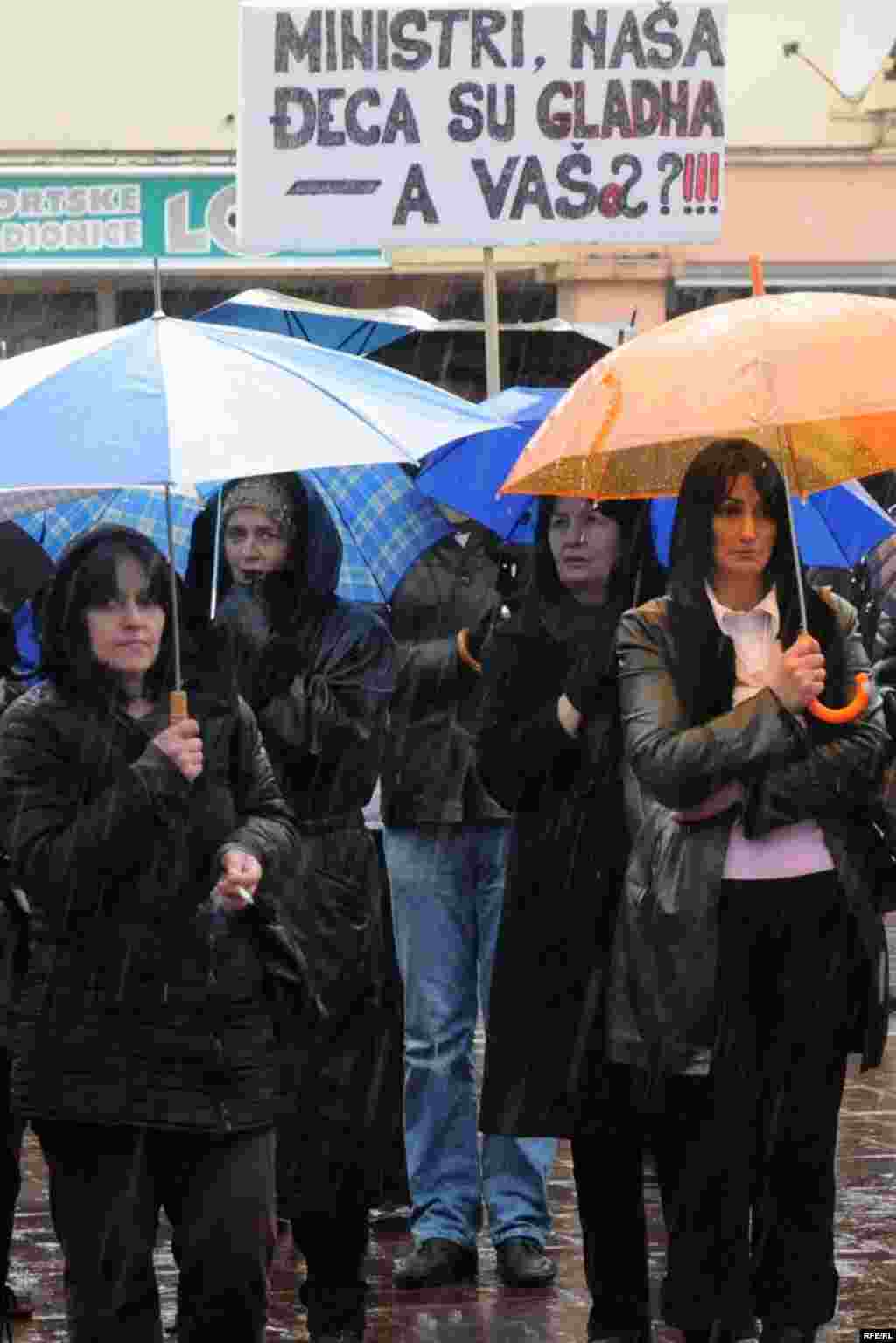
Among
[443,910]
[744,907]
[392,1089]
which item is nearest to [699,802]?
[744,907]

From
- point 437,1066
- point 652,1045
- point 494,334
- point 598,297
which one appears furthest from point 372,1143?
point 598,297

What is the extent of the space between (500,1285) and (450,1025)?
0.61 meters

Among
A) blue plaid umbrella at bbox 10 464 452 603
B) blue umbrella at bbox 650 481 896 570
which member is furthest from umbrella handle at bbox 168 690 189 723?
blue umbrella at bbox 650 481 896 570

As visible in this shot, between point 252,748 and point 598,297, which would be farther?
point 598,297

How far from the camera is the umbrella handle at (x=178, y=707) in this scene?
498 cm

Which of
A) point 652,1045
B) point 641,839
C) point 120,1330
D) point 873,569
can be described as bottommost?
point 120,1330

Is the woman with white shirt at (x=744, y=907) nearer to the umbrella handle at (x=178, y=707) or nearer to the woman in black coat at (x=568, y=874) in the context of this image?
the woman in black coat at (x=568, y=874)

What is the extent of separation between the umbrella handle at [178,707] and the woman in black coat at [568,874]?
1112mm

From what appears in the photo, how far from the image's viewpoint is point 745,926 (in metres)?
5.49

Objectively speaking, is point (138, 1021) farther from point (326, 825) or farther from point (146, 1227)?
point (326, 825)

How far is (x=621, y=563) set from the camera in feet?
20.9

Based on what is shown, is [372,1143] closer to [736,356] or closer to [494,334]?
[736,356]

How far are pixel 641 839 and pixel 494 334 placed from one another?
2456 millimetres

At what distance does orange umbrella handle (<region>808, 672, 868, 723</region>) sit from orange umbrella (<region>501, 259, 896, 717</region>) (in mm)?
17
